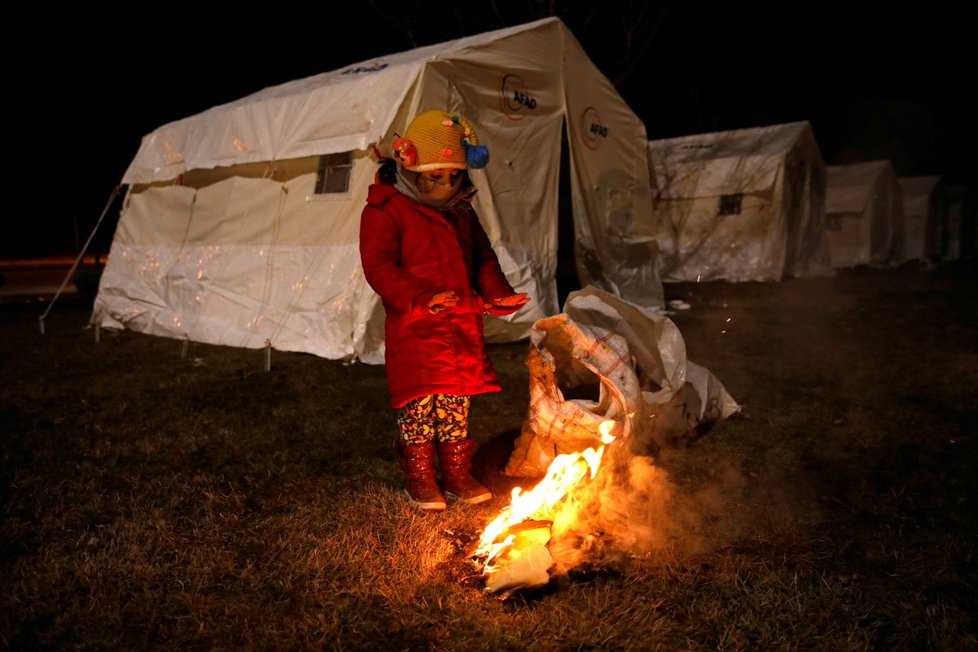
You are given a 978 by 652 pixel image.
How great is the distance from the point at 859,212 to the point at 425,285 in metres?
19.0

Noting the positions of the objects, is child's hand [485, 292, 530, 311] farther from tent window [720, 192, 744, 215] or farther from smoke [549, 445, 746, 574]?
tent window [720, 192, 744, 215]

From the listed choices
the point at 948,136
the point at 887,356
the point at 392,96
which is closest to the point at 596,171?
the point at 392,96

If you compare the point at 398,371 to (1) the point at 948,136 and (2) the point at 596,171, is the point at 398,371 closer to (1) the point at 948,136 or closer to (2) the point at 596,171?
(2) the point at 596,171

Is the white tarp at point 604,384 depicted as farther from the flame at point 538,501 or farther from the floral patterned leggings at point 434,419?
the floral patterned leggings at point 434,419

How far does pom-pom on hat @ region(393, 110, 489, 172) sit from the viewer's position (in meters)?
2.71

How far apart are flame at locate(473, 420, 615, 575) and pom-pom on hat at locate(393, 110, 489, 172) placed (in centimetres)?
134

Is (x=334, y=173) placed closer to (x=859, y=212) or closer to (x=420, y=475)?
(x=420, y=475)

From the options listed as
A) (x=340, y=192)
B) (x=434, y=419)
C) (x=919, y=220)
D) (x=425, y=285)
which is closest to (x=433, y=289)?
(x=425, y=285)

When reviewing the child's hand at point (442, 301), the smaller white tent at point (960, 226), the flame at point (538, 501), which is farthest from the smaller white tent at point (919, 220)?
the child's hand at point (442, 301)

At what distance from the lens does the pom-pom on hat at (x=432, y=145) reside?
271 centimetres

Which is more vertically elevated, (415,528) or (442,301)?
(442,301)

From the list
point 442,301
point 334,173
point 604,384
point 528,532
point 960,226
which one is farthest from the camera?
point 960,226

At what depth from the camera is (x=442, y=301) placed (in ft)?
8.35

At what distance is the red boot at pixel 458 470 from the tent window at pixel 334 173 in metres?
4.07
